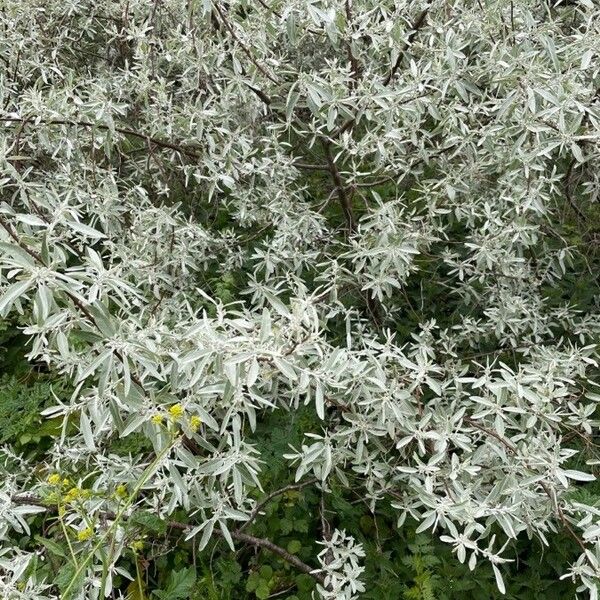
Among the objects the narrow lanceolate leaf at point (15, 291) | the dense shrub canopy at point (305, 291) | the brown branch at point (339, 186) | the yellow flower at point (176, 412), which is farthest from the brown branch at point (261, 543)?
the brown branch at point (339, 186)

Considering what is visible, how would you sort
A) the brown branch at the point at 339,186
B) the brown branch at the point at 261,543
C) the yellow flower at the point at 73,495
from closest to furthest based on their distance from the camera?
the yellow flower at the point at 73,495 < the brown branch at the point at 261,543 < the brown branch at the point at 339,186

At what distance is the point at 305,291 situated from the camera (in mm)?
2354

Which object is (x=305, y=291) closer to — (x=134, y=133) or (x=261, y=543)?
(x=261, y=543)

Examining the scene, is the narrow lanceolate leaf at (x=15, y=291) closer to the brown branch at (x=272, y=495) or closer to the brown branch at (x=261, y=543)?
the brown branch at (x=261, y=543)

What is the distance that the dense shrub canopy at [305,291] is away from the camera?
193 cm

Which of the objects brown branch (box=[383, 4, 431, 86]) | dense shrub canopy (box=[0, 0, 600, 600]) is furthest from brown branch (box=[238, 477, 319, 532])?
brown branch (box=[383, 4, 431, 86])

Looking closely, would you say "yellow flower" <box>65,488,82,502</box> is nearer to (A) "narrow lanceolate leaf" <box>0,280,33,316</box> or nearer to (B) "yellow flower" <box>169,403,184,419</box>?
(B) "yellow flower" <box>169,403,184,419</box>

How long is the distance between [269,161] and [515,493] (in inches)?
60.3

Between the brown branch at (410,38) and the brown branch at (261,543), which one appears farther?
the brown branch at (410,38)

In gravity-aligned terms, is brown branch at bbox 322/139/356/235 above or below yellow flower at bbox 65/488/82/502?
above

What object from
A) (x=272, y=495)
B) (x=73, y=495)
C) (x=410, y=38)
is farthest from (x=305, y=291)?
(x=410, y=38)

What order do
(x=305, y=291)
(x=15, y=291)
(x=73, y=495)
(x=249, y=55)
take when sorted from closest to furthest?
(x=15, y=291) → (x=73, y=495) → (x=305, y=291) → (x=249, y=55)

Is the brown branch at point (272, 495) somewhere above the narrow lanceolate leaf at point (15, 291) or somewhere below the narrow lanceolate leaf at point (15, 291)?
below

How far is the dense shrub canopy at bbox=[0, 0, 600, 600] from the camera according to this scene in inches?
76.0
